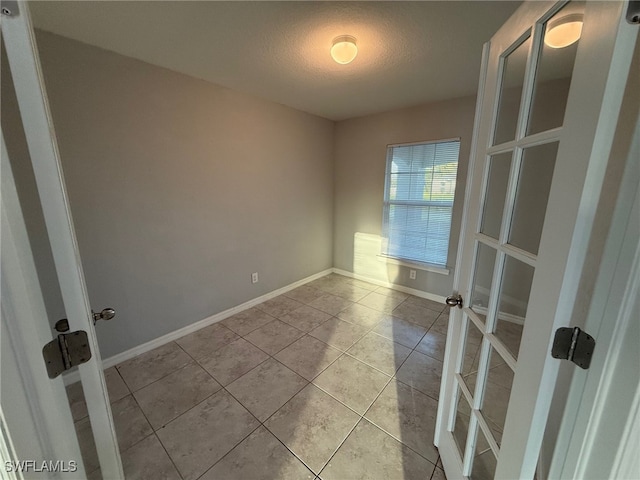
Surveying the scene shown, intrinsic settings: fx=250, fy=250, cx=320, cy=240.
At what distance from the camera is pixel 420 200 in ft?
10.3

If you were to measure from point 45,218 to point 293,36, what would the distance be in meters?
1.70

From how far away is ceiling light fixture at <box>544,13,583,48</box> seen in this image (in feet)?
2.09

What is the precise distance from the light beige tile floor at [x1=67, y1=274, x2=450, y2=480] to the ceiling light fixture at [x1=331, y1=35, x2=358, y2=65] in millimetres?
1892

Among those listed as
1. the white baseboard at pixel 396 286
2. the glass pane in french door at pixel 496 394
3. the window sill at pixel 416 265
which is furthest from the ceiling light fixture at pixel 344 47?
the white baseboard at pixel 396 286

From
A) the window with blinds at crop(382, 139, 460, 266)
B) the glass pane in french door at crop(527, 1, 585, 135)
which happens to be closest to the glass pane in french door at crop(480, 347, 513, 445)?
the glass pane in french door at crop(527, 1, 585, 135)

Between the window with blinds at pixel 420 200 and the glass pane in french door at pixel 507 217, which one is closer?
the glass pane in french door at pixel 507 217

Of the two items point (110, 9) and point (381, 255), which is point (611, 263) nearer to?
point (110, 9)

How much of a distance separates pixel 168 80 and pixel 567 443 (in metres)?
2.94

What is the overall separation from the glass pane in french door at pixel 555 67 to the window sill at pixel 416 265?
2.54m

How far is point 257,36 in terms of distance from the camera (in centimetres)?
163

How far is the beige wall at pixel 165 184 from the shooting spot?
1.72m

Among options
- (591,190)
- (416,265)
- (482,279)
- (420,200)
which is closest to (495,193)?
(482,279)

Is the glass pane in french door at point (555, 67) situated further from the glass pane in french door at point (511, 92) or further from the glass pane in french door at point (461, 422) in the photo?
the glass pane in french door at point (461, 422)

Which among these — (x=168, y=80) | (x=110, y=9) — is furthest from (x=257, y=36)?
(x=168, y=80)
